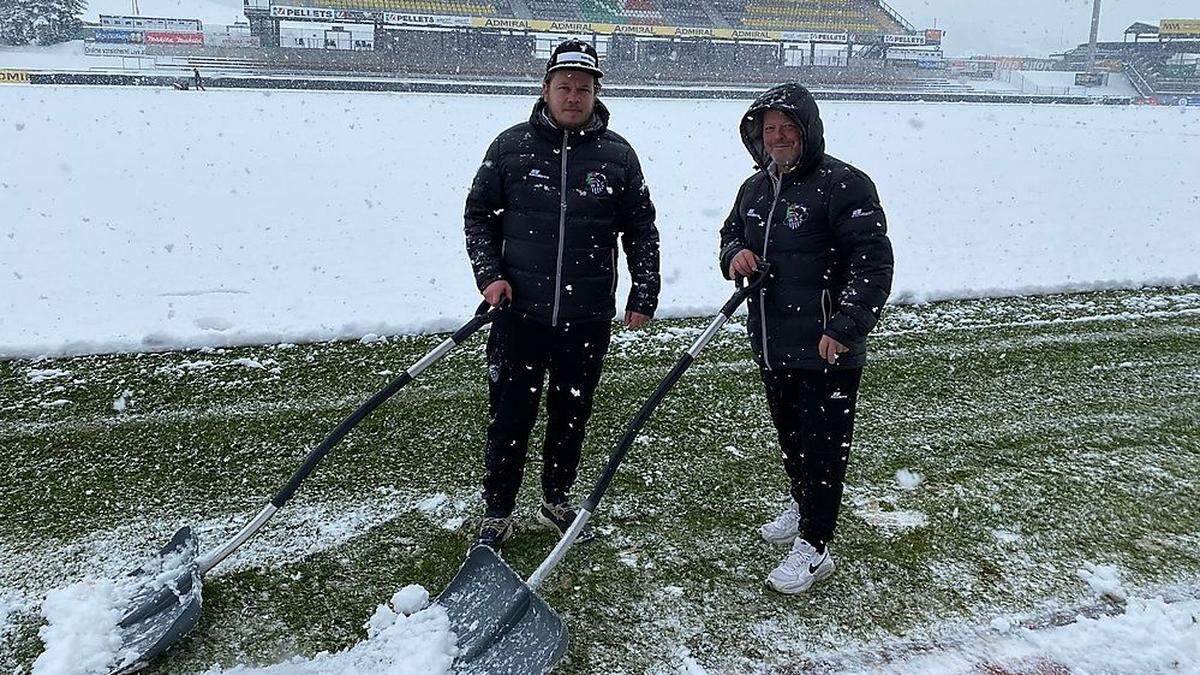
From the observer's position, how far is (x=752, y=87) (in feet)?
112

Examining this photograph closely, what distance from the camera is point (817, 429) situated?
305 cm

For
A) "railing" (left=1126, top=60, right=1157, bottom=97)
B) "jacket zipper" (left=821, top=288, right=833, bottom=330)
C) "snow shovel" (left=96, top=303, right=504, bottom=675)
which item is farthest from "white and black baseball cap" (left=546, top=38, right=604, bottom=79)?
"railing" (left=1126, top=60, right=1157, bottom=97)

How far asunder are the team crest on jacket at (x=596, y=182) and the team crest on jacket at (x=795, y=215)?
67 cm

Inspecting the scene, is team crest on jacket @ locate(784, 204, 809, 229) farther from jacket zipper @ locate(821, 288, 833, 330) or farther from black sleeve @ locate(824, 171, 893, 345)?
jacket zipper @ locate(821, 288, 833, 330)

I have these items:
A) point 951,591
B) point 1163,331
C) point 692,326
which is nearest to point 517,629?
point 951,591

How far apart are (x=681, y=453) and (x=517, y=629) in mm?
1780

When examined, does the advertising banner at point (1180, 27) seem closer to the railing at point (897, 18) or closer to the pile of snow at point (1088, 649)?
the railing at point (897, 18)

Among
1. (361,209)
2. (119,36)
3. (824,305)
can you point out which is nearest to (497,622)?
(824,305)

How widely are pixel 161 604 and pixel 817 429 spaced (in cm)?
236

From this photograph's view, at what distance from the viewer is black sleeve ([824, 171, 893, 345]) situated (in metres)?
2.77

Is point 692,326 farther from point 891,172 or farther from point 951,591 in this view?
point 891,172

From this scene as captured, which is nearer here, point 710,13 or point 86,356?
point 86,356

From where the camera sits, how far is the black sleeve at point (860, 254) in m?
2.77

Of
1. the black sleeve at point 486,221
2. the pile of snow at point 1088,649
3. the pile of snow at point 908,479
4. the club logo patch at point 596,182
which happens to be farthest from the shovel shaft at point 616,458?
the pile of snow at point 908,479
